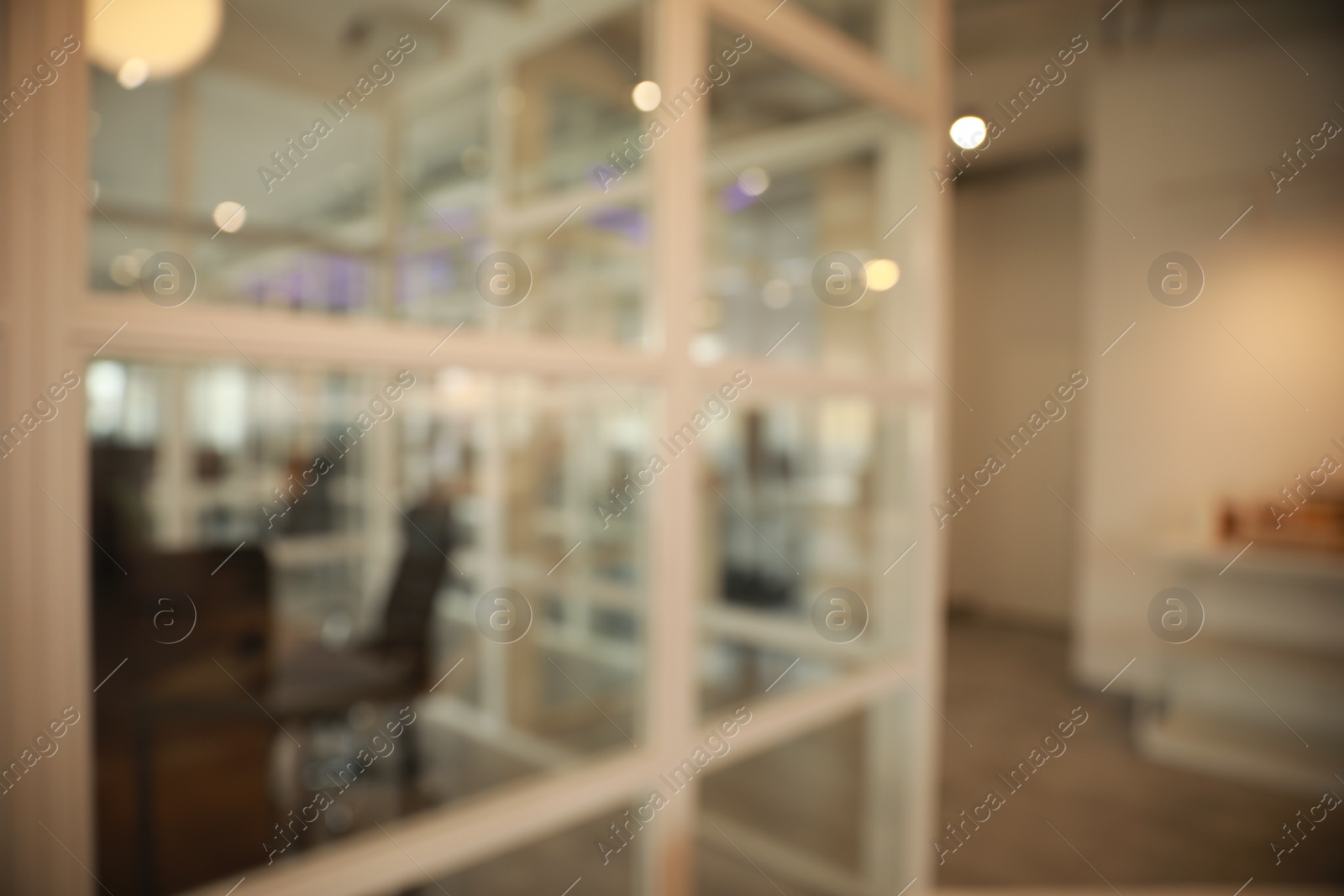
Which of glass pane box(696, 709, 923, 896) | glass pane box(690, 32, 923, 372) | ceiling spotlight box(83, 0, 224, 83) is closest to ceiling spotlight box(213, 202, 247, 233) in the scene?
ceiling spotlight box(83, 0, 224, 83)

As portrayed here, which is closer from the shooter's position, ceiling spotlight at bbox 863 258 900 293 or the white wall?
ceiling spotlight at bbox 863 258 900 293

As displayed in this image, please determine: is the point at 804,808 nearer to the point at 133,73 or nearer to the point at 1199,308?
the point at 133,73

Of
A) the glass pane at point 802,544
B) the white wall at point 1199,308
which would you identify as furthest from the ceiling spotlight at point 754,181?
the white wall at point 1199,308

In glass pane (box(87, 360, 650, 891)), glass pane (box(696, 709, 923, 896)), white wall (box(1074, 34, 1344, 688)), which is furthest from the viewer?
white wall (box(1074, 34, 1344, 688))

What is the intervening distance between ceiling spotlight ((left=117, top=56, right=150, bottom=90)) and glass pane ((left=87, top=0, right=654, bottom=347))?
0.01 m

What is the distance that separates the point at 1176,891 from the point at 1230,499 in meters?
2.12

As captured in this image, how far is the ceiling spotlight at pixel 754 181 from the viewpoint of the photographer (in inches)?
82.3

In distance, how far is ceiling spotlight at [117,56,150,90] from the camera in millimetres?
908

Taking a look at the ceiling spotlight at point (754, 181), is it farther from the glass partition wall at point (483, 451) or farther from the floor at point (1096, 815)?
the floor at point (1096, 815)

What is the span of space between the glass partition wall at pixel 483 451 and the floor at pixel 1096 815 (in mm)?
956

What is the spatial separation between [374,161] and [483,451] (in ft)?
4.41

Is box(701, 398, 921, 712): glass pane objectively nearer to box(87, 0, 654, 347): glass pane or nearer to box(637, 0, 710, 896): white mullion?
box(637, 0, 710, 896): white mullion

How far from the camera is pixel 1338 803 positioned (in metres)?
2.86

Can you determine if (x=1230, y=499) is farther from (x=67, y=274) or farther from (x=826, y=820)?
(x=67, y=274)
